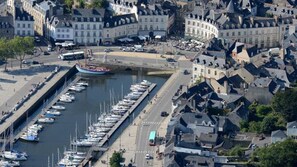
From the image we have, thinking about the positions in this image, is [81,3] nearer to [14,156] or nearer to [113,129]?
[113,129]

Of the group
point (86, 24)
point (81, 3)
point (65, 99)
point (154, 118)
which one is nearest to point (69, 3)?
point (81, 3)

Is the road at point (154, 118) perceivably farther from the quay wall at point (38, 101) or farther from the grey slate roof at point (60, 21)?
the grey slate roof at point (60, 21)

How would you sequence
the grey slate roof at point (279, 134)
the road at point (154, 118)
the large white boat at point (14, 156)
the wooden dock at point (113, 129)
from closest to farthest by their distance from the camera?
the large white boat at point (14, 156)
the road at point (154, 118)
the wooden dock at point (113, 129)
the grey slate roof at point (279, 134)

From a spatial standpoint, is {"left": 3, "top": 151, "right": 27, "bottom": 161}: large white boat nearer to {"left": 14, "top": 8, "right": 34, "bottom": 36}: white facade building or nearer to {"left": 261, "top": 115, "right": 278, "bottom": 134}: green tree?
{"left": 261, "top": 115, "right": 278, "bottom": 134}: green tree

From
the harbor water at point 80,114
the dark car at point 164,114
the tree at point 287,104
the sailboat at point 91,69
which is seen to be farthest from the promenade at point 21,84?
the tree at point 287,104

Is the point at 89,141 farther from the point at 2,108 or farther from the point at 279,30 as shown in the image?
the point at 279,30

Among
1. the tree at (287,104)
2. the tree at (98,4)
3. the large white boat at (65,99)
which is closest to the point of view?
the tree at (287,104)
